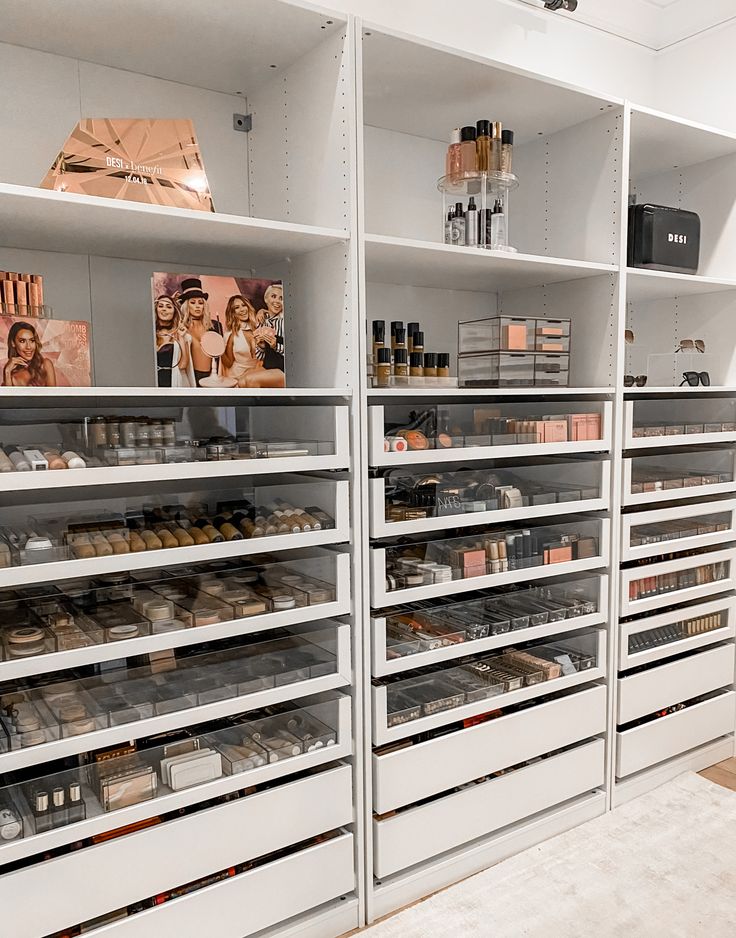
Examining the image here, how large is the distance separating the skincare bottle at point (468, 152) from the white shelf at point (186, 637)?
1134 millimetres

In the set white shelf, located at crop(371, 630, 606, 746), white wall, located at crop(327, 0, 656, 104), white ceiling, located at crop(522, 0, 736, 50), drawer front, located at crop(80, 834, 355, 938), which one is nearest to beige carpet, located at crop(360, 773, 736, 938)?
drawer front, located at crop(80, 834, 355, 938)

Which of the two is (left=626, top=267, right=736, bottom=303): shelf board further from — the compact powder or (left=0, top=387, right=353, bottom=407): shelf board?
the compact powder

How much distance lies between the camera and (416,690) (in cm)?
210

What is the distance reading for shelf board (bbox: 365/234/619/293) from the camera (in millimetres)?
1961

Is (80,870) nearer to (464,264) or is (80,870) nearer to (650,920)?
(650,920)

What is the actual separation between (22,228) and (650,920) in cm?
233

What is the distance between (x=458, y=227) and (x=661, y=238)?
0.77 meters

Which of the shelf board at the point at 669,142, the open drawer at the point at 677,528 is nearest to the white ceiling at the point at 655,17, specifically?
the shelf board at the point at 669,142

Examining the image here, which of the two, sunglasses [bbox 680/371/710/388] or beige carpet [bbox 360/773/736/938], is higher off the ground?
sunglasses [bbox 680/371/710/388]

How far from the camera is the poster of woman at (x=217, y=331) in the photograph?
5.57 feet

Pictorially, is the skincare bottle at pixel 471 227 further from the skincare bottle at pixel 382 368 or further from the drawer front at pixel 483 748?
the drawer front at pixel 483 748

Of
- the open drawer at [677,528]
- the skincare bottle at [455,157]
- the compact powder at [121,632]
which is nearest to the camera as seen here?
the compact powder at [121,632]

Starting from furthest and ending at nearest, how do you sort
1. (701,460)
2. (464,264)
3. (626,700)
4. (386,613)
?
(701,460)
(626,700)
(464,264)
(386,613)

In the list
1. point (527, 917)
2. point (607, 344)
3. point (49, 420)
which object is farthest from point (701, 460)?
point (49, 420)
